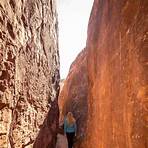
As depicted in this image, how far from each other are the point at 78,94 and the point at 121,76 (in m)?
10.6

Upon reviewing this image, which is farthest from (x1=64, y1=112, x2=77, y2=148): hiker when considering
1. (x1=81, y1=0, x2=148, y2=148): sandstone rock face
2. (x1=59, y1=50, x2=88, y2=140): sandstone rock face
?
(x1=81, y1=0, x2=148, y2=148): sandstone rock face

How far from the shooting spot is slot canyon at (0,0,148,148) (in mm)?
4836

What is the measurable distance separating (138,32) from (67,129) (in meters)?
7.71

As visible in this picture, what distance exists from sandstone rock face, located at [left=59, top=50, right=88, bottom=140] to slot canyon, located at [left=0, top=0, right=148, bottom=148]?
3445mm

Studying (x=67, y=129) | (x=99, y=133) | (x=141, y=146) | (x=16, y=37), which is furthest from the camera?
(x=67, y=129)

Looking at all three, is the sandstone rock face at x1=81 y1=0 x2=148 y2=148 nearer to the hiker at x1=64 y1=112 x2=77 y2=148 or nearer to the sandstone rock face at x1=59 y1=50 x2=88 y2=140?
the hiker at x1=64 y1=112 x2=77 y2=148

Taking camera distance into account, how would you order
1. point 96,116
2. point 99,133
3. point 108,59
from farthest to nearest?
point 96,116, point 99,133, point 108,59

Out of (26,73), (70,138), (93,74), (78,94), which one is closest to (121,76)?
(26,73)

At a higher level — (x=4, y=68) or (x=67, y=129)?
(x=4, y=68)

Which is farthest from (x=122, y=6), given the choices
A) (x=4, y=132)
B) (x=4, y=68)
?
(x=4, y=132)

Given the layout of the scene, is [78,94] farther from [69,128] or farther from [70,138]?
Result: [70,138]

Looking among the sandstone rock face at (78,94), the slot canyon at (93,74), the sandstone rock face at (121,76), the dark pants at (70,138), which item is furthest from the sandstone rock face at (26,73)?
the sandstone rock face at (78,94)

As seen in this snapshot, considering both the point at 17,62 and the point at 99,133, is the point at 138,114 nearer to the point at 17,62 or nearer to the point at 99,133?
the point at 17,62

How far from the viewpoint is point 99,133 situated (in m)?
8.01
